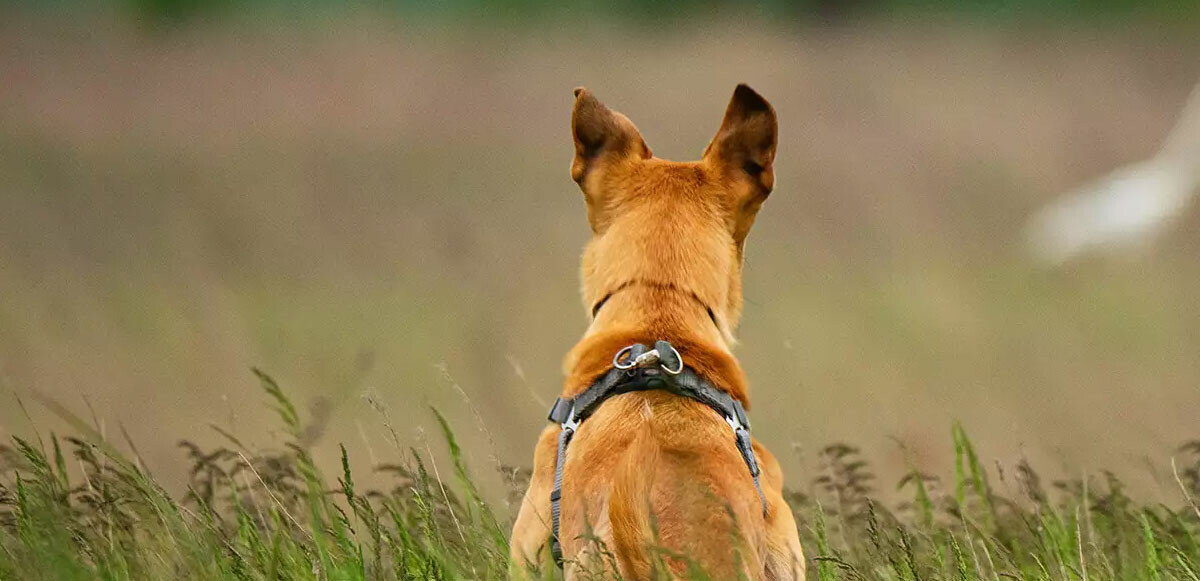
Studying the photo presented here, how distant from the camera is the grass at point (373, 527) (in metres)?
2.94

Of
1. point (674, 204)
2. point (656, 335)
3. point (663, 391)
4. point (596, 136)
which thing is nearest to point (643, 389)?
point (663, 391)

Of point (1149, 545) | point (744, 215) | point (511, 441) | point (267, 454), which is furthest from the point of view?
point (511, 441)

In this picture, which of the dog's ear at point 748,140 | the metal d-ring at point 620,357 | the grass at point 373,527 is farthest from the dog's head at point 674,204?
the grass at point 373,527

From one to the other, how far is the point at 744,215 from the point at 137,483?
1887mm

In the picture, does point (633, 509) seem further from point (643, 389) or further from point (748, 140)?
point (748, 140)

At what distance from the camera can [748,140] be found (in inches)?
146

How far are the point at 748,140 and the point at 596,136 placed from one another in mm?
464

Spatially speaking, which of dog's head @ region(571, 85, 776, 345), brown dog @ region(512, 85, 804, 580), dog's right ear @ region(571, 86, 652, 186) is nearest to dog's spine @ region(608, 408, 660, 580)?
brown dog @ region(512, 85, 804, 580)

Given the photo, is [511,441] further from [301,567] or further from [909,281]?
[909,281]

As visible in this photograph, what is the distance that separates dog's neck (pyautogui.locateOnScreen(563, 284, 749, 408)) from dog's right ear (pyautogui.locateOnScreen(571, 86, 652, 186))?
48 centimetres

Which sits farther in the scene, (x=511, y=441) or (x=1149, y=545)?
(x=511, y=441)

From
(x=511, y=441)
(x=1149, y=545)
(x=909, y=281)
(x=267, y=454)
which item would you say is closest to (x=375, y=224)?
(x=511, y=441)

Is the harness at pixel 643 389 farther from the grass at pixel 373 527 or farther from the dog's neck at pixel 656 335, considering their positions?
the grass at pixel 373 527

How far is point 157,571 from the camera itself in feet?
10.1
